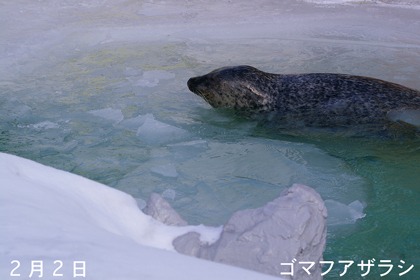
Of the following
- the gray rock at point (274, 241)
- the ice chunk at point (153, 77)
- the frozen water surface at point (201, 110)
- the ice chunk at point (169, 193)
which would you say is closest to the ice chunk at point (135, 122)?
the frozen water surface at point (201, 110)

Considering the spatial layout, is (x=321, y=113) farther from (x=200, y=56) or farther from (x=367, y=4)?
(x=367, y=4)

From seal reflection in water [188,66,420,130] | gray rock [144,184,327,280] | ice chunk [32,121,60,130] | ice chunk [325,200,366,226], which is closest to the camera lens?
gray rock [144,184,327,280]

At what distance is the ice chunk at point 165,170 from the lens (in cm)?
293

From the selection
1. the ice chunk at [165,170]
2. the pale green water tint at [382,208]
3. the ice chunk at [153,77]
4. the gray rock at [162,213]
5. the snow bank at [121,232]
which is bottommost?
the pale green water tint at [382,208]

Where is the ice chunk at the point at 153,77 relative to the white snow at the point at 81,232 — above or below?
below

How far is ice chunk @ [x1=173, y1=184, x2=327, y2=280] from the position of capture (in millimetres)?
1493

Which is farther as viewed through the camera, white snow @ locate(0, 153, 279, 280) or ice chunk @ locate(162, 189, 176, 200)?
ice chunk @ locate(162, 189, 176, 200)

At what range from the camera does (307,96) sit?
4.19 metres

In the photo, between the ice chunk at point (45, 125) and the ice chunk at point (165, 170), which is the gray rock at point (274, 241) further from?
the ice chunk at point (45, 125)

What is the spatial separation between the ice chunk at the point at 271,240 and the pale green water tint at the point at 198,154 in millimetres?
536

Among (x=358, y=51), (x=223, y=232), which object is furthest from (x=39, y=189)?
(x=358, y=51)

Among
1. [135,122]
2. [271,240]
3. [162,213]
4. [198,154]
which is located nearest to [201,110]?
[135,122]

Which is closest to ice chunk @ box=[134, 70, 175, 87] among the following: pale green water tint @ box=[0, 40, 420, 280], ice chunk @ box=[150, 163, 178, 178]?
pale green water tint @ box=[0, 40, 420, 280]

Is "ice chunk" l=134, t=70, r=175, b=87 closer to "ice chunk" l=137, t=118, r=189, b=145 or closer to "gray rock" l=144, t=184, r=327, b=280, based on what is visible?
"ice chunk" l=137, t=118, r=189, b=145
